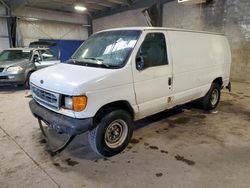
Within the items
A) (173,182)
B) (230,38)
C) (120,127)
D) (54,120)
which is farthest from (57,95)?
(230,38)

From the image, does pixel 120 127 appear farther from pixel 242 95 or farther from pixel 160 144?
pixel 242 95

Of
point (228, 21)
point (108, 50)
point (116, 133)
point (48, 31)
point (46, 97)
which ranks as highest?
point (48, 31)

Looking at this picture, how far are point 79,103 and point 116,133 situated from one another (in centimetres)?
86

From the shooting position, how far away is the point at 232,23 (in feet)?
30.0

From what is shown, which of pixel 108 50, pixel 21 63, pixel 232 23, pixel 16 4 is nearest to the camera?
pixel 108 50

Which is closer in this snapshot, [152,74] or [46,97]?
[46,97]

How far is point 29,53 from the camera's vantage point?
846 centimetres

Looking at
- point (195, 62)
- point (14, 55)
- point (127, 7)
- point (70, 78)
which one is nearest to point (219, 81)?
point (195, 62)

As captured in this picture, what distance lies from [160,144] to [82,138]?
4.41 ft

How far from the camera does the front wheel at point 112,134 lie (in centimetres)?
295

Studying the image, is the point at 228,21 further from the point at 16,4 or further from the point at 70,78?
the point at 16,4

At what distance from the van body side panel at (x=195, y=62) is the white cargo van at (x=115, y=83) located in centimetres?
2

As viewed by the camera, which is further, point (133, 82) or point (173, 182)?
point (133, 82)

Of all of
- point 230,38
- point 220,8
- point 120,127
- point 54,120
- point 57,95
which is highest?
point 220,8
